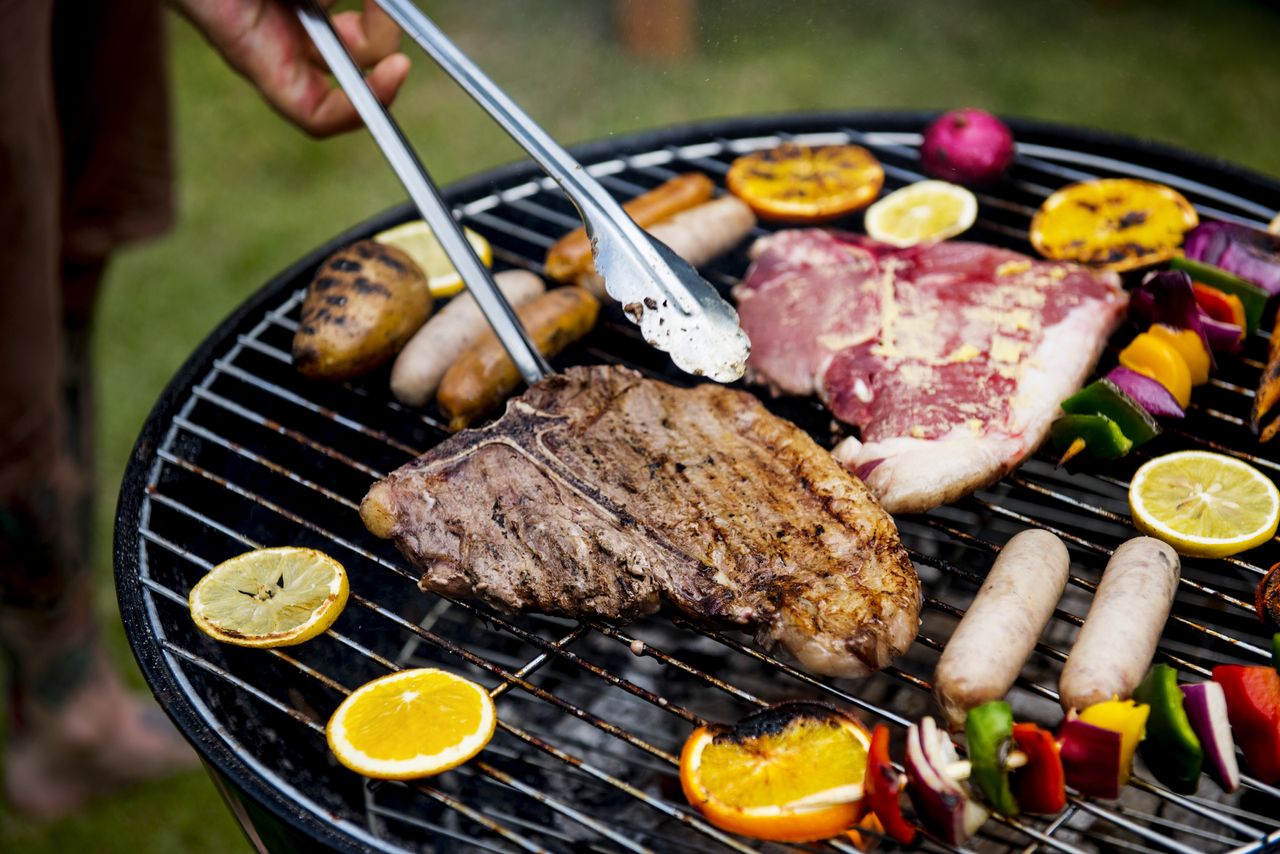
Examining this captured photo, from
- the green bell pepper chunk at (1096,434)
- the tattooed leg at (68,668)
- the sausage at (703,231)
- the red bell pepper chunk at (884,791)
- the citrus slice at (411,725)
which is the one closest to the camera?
the red bell pepper chunk at (884,791)

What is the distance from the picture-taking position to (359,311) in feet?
12.0

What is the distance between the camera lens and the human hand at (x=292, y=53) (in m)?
3.80

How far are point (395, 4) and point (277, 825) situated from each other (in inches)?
79.0

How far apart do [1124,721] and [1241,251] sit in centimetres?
192

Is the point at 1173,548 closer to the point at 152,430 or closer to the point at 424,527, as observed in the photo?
the point at 424,527

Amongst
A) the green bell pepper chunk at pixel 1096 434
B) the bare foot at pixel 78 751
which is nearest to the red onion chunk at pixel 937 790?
the green bell pepper chunk at pixel 1096 434

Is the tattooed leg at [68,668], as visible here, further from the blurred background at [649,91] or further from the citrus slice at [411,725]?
the citrus slice at [411,725]

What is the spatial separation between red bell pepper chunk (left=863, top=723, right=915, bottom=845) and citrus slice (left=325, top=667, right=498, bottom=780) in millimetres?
808

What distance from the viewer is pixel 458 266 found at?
10.6 ft

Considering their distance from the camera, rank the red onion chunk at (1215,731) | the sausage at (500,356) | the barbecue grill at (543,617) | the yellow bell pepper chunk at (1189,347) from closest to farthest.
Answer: the red onion chunk at (1215,731), the barbecue grill at (543,617), the yellow bell pepper chunk at (1189,347), the sausage at (500,356)

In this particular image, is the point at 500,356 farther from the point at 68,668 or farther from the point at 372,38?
the point at 68,668

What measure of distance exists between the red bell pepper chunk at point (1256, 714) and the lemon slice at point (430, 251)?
2.56m

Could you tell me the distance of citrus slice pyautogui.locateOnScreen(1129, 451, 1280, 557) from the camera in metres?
2.91

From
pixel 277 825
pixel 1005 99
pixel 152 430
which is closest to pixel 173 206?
pixel 152 430
